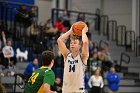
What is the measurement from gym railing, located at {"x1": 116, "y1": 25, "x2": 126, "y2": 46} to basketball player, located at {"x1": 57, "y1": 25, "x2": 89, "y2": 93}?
15.7 meters

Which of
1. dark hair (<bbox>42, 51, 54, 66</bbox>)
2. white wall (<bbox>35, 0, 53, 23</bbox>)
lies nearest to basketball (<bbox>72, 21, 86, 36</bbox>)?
dark hair (<bbox>42, 51, 54, 66</bbox>)

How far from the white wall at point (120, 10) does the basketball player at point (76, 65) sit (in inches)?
639

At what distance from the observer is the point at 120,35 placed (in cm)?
2266

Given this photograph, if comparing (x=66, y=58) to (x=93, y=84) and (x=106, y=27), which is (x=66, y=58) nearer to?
(x=93, y=84)

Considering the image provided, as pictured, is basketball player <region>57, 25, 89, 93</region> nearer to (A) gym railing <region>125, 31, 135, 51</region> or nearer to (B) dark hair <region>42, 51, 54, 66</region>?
(B) dark hair <region>42, 51, 54, 66</region>

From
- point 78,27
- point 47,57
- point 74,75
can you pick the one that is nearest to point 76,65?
point 74,75

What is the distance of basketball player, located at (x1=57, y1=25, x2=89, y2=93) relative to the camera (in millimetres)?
6578

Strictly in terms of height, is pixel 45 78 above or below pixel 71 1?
below

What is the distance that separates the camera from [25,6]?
18.3 meters

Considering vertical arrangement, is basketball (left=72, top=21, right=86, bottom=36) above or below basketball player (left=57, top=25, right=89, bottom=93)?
above

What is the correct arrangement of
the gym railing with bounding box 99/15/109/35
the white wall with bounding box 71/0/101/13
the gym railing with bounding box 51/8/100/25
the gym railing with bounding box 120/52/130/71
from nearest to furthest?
1. the gym railing with bounding box 51/8/100/25
2. the gym railing with bounding box 120/52/130/71
3. the gym railing with bounding box 99/15/109/35
4. the white wall with bounding box 71/0/101/13

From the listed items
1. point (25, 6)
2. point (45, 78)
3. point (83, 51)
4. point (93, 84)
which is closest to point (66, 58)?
point (83, 51)

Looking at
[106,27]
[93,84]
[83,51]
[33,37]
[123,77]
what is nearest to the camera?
[83,51]

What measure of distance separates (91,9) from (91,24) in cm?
124
